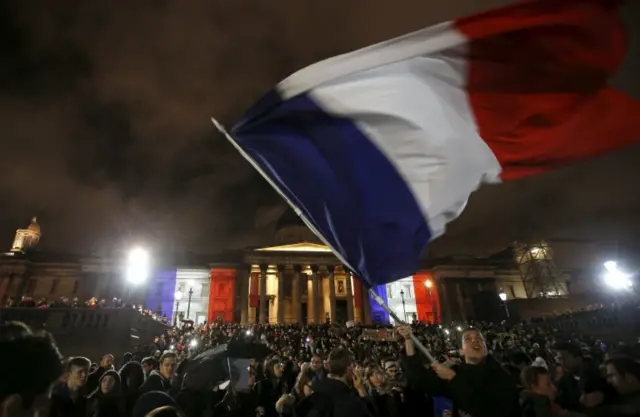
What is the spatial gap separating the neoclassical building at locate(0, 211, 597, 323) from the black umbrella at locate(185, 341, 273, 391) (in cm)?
4788

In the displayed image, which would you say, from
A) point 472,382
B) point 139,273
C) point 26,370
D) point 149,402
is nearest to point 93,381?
point 149,402

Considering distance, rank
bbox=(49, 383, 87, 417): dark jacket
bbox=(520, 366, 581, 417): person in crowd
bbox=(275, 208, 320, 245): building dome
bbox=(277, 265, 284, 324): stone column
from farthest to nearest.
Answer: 1. bbox=(275, 208, 320, 245): building dome
2. bbox=(277, 265, 284, 324): stone column
3. bbox=(49, 383, 87, 417): dark jacket
4. bbox=(520, 366, 581, 417): person in crowd

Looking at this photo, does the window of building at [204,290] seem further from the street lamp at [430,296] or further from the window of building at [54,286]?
the street lamp at [430,296]

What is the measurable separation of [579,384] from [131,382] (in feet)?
21.8

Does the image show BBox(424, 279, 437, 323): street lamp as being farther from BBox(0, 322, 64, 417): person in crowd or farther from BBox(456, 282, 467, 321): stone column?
BBox(0, 322, 64, 417): person in crowd

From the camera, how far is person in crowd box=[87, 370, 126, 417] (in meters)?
4.70

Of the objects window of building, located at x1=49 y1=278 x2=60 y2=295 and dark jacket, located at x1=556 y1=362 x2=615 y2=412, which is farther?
window of building, located at x1=49 y1=278 x2=60 y2=295

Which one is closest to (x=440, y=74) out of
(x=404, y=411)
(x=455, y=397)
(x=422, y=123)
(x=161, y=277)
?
(x=422, y=123)

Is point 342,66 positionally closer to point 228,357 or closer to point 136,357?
point 228,357

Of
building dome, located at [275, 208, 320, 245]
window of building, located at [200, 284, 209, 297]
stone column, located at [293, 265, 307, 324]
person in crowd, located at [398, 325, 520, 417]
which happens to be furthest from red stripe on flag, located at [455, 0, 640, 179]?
building dome, located at [275, 208, 320, 245]

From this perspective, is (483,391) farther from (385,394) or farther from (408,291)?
(408,291)

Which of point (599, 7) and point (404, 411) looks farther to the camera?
point (404, 411)

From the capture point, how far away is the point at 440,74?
13.7ft

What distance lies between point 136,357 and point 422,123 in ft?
56.6
